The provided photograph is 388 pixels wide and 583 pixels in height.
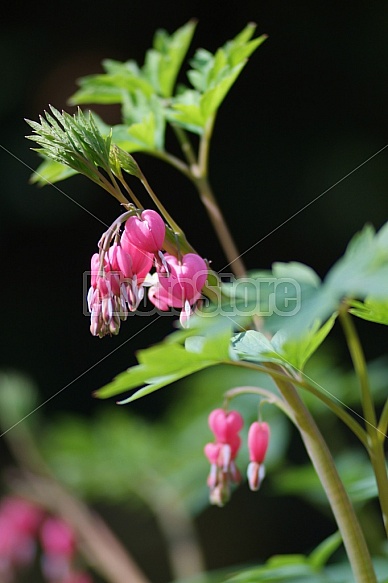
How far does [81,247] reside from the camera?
3.17 meters

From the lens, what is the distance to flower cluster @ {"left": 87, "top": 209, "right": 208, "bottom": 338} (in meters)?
0.71

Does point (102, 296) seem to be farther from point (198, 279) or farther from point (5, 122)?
point (5, 122)

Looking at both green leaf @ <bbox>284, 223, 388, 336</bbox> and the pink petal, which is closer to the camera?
green leaf @ <bbox>284, 223, 388, 336</bbox>

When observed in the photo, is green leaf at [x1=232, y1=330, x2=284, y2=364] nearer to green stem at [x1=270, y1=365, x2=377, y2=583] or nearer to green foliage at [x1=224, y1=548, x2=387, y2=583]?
green stem at [x1=270, y1=365, x2=377, y2=583]

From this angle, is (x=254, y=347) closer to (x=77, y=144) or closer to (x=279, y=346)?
(x=279, y=346)

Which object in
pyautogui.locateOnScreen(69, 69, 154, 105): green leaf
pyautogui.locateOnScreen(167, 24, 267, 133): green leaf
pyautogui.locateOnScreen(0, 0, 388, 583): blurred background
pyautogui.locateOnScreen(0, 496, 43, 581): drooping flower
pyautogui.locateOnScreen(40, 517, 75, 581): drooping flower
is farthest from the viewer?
pyautogui.locateOnScreen(0, 0, 388, 583): blurred background

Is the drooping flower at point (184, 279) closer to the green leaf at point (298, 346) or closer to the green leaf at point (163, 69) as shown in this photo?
the green leaf at point (298, 346)

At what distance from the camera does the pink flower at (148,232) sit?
2.29 ft

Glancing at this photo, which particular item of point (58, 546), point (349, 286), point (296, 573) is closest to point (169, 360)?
point (349, 286)

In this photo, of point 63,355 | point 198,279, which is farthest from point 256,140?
point 198,279

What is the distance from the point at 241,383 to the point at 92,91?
88 cm

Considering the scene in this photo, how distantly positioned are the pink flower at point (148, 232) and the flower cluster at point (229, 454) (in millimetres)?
271

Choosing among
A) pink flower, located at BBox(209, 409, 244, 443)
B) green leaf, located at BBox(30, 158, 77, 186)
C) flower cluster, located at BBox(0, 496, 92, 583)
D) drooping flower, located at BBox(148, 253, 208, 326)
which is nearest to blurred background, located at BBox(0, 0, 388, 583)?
flower cluster, located at BBox(0, 496, 92, 583)

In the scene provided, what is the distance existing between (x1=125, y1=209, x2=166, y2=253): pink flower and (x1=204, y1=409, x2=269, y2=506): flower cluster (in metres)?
0.27
